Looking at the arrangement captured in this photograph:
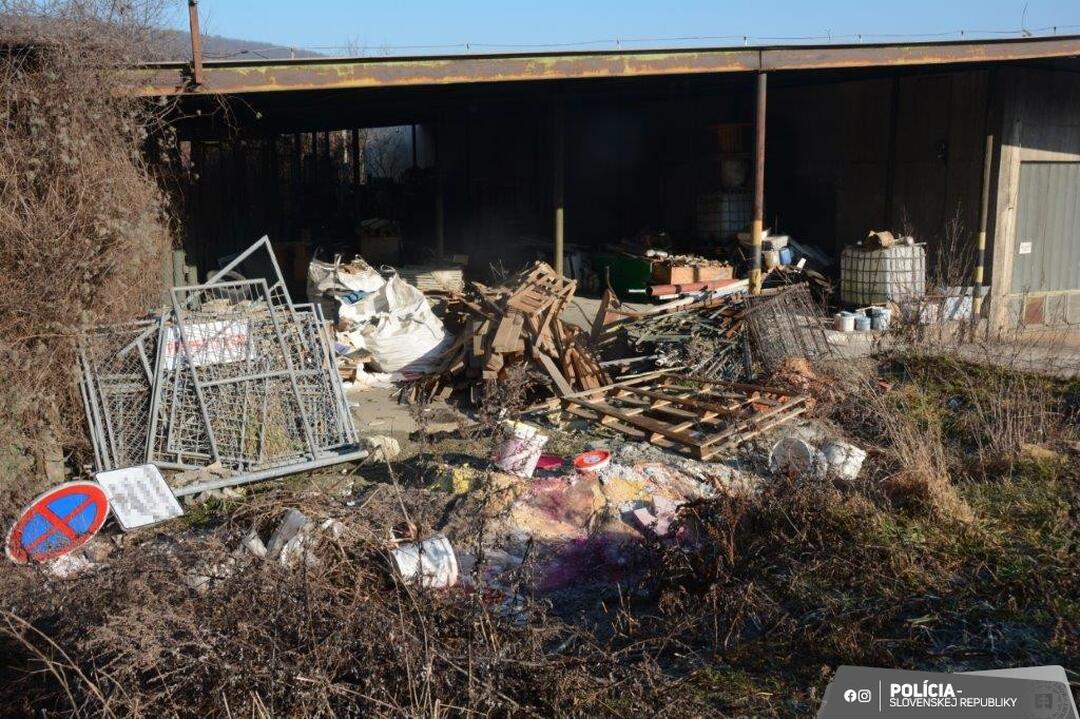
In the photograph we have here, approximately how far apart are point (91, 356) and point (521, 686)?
496 centimetres

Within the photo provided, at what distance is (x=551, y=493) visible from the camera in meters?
7.08

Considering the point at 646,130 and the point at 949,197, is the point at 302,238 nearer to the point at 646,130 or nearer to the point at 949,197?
the point at 646,130

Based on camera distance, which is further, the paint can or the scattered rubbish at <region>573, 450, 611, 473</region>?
the paint can

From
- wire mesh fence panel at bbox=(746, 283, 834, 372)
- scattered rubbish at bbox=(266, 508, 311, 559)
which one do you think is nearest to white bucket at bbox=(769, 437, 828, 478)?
wire mesh fence panel at bbox=(746, 283, 834, 372)

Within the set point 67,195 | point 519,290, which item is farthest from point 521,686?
point 519,290

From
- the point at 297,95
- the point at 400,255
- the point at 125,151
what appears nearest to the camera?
the point at 125,151

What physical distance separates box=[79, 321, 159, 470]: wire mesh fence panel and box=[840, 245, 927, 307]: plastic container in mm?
8784

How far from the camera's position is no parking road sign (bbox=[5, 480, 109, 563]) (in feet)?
20.4

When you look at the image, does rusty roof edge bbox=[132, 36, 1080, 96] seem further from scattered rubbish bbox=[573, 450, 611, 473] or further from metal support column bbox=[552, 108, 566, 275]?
scattered rubbish bbox=[573, 450, 611, 473]

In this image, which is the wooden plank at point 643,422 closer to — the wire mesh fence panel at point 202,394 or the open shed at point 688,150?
the wire mesh fence panel at point 202,394

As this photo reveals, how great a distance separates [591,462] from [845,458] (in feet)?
6.27

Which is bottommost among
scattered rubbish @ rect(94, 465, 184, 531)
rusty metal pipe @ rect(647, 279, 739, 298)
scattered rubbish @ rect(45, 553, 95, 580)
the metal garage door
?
scattered rubbish @ rect(45, 553, 95, 580)

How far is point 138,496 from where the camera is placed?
707 cm

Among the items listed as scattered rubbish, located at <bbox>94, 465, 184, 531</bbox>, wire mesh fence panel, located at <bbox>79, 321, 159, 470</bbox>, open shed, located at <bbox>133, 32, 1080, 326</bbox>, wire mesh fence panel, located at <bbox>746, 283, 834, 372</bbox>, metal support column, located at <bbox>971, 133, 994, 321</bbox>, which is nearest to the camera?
scattered rubbish, located at <bbox>94, 465, 184, 531</bbox>
